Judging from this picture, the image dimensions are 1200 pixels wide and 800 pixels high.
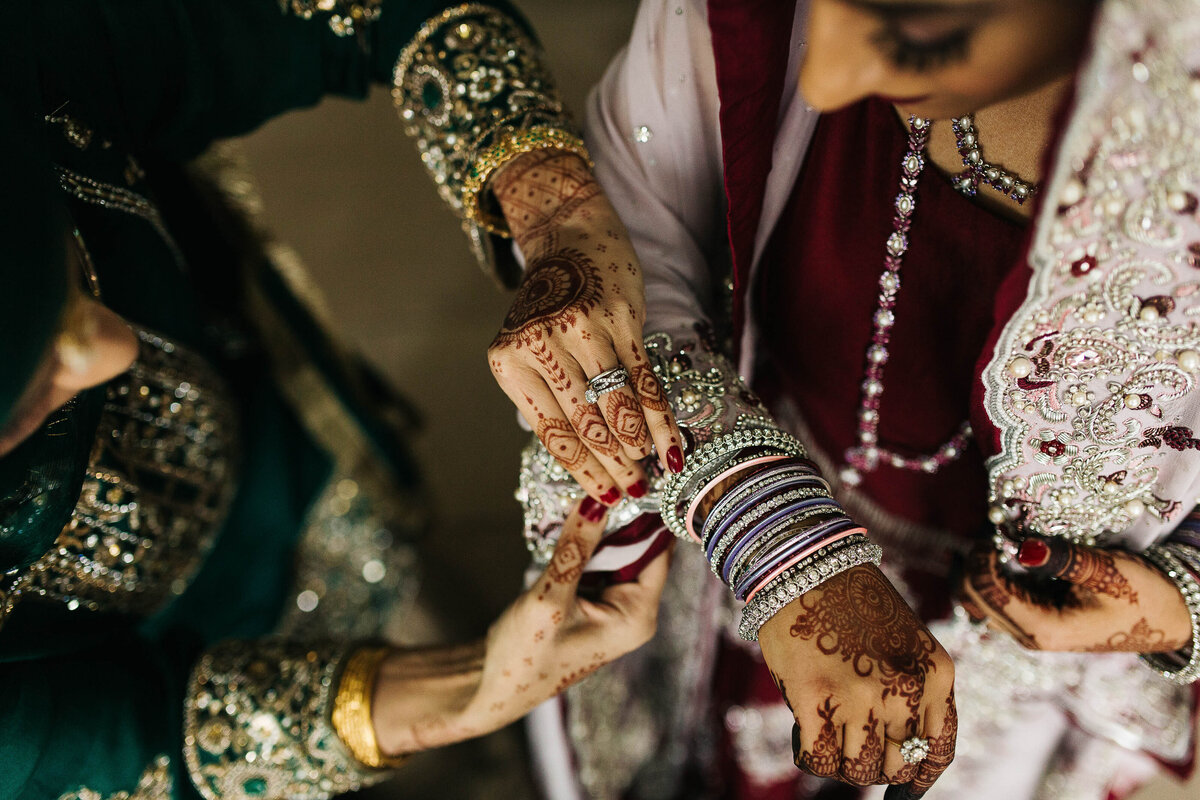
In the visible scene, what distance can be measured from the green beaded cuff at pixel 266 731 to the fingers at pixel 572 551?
25 cm

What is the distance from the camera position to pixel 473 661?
682mm

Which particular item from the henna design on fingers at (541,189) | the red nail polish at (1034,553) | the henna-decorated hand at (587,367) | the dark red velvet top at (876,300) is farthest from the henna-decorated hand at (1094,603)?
the henna design on fingers at (541,189)

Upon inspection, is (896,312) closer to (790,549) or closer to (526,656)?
(790,549)

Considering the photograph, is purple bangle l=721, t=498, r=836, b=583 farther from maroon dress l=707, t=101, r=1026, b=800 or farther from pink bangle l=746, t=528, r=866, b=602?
maroon dress l=707, t=101, r=1026, b=800

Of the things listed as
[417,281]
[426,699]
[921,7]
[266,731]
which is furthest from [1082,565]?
[417,281]

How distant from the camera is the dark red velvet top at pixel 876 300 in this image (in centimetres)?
54

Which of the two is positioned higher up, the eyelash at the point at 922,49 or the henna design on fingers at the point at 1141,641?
the eyelash at the point at 922,49

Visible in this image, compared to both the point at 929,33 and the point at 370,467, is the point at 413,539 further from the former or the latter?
the point at 929,33

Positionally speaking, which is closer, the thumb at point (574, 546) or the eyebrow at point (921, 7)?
the eyebrow at point (921, 7)

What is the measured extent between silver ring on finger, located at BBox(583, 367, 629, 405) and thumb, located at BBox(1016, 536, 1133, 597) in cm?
34

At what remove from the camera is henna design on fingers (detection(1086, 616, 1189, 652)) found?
0.58m

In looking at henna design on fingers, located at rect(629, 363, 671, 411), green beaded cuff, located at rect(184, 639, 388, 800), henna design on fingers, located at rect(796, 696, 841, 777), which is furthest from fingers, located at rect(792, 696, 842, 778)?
green beaded cuff, located at rect(184, 639, 388, 800)

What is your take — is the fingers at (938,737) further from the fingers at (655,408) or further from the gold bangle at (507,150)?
the gold bangle at (507,150)

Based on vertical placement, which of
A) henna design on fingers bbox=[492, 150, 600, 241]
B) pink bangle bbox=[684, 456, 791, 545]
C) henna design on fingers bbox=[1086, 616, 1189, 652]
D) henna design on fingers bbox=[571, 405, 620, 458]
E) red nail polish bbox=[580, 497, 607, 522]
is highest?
henna design on fingers bbox=[492, 150, 600, 241]
